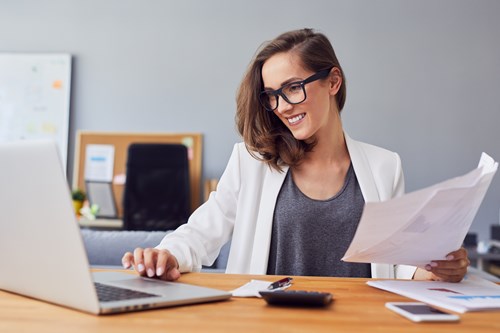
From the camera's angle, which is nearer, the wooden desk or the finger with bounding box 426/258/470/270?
the wooden desk

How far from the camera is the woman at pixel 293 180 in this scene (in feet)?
5.43

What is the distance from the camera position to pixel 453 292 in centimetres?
107

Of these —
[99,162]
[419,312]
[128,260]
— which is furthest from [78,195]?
[419,312]

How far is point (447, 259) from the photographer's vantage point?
3.90 ft

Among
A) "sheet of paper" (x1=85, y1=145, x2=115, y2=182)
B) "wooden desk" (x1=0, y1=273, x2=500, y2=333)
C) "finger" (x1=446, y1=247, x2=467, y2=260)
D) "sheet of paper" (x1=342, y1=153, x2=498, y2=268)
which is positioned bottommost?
"sheet of paper" (x1=85, y1=145, x2=115, y2=182)

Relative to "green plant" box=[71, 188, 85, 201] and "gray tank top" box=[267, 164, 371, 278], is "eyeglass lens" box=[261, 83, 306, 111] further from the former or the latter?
→ "green plant" box=[71, 188, 85, 201]

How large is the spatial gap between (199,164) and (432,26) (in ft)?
7.13

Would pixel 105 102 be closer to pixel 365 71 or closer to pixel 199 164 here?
pixel 199 164

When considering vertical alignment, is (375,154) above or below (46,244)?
above

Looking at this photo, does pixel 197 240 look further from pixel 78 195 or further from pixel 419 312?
pixel 78 195

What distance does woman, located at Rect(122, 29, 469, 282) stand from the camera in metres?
1.65

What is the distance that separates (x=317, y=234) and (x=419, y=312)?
804 mm

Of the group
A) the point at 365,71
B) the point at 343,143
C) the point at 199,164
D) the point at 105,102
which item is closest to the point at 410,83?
the point at 365,71

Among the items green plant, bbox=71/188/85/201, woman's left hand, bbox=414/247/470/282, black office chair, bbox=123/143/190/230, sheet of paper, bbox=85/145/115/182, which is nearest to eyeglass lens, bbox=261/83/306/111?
woman's left hand, bbox=414/247/470/282
